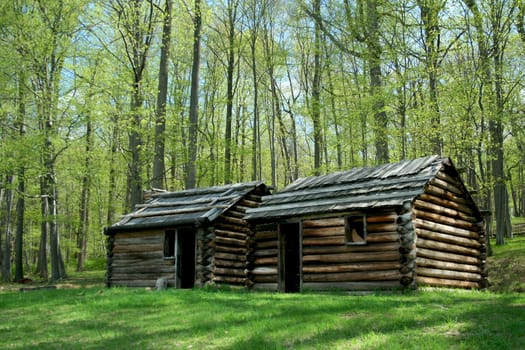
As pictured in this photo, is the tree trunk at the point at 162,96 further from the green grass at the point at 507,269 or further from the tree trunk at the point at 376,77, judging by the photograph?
the green grass at the point at 507,269

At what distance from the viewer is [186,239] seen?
23.6 m

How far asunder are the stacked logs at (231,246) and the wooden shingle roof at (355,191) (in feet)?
6.11

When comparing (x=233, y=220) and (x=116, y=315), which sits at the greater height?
(x=233, y=220)

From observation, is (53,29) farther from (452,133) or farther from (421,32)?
(452,133)

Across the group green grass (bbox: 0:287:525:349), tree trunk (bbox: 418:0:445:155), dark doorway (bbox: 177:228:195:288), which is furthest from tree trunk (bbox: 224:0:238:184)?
green grass (bbox: 0:287:525:349)

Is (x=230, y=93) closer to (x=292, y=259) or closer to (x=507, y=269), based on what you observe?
(x=292, y=259)

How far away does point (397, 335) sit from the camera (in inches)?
329

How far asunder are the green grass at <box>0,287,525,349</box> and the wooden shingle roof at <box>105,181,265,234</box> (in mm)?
5904

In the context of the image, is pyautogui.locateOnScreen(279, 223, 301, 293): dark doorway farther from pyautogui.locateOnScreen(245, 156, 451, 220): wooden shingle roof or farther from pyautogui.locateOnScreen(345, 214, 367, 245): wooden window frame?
pyautogui.locateOnScreen(345, 214, 367, 245): wooden window frame

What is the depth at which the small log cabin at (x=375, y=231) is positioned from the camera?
1548 centimetres

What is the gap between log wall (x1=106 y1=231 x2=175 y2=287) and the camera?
68.5 feet

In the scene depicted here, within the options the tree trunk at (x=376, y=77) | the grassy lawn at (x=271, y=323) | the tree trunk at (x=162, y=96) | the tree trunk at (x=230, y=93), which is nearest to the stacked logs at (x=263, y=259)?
the grassy lawn at (x=271, y=323)

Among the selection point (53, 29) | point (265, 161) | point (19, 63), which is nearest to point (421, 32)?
point (53, 29)

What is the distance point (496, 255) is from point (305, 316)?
640 inches
